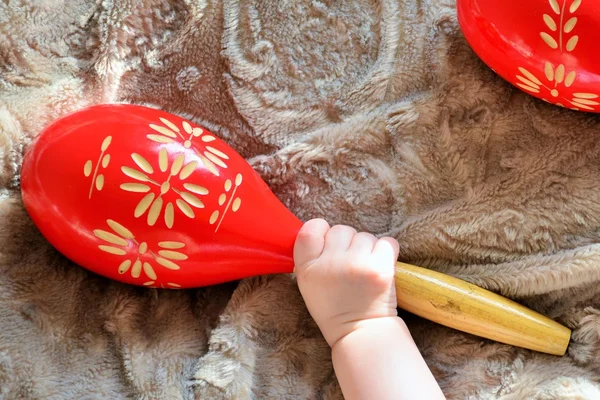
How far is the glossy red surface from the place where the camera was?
0.79 metres

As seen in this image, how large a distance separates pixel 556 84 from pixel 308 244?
1.26 ft

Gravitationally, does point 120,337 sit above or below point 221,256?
below

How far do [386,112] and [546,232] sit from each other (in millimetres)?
285

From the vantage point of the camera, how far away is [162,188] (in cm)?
82

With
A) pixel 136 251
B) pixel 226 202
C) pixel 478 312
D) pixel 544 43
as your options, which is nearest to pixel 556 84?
pixel 544 43

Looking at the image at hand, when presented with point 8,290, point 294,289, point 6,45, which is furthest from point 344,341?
point 6,45

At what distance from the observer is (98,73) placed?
0.98 meters

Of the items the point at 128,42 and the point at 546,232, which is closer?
the point at 546,232

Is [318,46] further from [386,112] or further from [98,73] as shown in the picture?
[98,73]

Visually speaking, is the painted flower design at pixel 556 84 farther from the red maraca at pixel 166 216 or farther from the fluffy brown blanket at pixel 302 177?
the red maraca at pixel 166 216

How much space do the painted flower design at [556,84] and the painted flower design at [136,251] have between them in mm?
508

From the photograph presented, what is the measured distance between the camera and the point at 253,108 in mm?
994

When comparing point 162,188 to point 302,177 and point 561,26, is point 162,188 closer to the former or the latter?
point 302,177

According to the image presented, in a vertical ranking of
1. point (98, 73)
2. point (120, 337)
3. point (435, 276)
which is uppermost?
point (98, 73)
